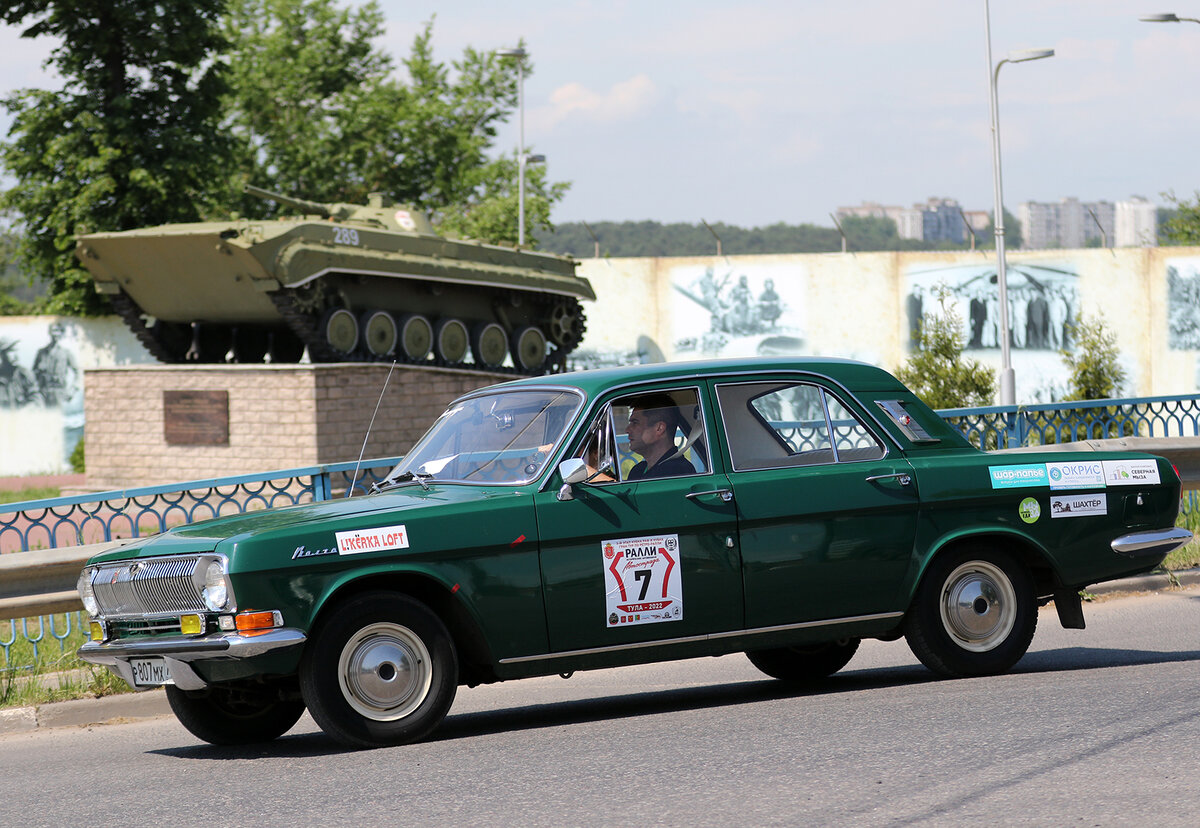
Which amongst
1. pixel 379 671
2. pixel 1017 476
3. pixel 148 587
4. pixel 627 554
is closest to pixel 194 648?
pixel 148 587

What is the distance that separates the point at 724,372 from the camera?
697cm

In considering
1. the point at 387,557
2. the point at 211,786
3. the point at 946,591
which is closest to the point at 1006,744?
the point at 946,591

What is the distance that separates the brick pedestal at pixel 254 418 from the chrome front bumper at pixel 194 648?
15743 mm

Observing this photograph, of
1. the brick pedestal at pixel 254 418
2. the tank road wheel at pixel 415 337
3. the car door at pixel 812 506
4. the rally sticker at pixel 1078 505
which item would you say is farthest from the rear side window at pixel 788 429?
the tank road wheel at pixel 415 337

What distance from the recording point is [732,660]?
30.4ft

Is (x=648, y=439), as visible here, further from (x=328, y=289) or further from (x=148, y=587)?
(x=328, y=289)

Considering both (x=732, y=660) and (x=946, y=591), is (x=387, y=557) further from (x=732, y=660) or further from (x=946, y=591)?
(x=732, y=660)

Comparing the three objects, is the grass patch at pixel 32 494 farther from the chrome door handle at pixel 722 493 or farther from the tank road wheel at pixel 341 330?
the chrome door handle at pixel 722 493

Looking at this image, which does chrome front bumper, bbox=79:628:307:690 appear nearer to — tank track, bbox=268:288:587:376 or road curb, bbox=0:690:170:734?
road curb, bbox=0:690:170:734

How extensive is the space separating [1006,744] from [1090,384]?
2213 cm

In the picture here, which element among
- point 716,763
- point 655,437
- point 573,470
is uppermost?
point 655,437

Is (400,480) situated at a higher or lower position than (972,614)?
higher

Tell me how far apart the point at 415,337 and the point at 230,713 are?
19840 millimetres

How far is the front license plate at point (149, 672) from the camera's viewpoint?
605 cm
